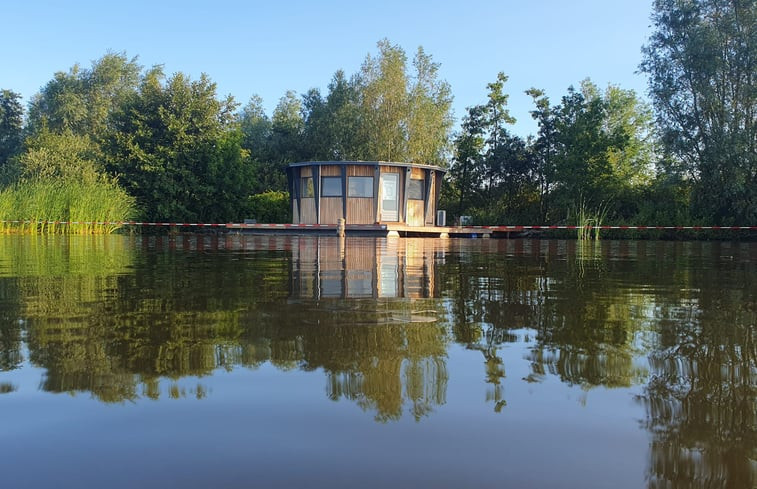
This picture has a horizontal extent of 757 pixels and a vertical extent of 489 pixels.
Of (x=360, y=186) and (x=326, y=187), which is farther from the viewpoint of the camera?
(x=326, y=187)

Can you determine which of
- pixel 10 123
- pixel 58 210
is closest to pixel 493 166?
pixel 58 210

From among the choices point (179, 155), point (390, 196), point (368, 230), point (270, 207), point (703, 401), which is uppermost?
point (179, 155)

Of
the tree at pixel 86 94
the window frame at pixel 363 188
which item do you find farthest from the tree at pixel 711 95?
the tree at pixel 86 94

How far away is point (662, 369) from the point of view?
2771mm

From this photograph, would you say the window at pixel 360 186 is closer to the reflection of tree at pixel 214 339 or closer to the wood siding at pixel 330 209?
the wood siding at pixel 330 209

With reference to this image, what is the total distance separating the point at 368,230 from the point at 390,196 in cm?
292

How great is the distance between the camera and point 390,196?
94.7 feet

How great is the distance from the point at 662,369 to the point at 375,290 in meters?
3.15

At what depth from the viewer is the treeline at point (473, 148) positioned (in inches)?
1086

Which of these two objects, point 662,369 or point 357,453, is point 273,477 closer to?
point 357,453

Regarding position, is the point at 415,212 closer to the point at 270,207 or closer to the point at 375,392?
the point at 270,207

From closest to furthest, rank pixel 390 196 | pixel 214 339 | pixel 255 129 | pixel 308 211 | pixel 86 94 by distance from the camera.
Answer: pixel 214 339 < pixel 390 196 < pixel 308 211 < pixel 86 94 < pixel 255 129

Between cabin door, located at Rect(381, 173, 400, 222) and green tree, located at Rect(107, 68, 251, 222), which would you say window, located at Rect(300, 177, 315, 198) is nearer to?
cabin door, located at Rect(381, 173, 400, 222)

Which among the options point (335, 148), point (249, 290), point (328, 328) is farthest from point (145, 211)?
point (328, 328)
